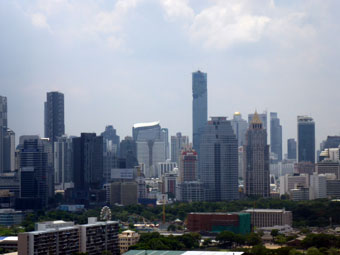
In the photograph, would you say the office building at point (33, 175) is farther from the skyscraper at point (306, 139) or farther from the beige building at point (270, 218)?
the skyscraper at point (306, 139)

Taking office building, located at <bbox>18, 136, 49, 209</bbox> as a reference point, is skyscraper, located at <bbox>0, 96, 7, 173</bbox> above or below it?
above

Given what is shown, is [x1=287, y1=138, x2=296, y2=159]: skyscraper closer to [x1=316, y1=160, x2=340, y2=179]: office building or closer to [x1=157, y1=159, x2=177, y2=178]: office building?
[x1=157, y1=159, x2=177, y2=178]: office building

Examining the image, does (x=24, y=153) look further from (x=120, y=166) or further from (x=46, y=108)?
(x=46, y=108)

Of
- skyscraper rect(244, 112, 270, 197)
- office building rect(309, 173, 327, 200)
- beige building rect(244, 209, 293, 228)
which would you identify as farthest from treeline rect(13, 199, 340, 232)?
skyscraper rect(244, 112, 270, 197)

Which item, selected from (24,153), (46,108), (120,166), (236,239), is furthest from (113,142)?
(236,239)

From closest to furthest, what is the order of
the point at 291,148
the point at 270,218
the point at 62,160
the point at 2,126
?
the point at 270,218, the point at 2,126, the point at 62,160, the point at 291,148

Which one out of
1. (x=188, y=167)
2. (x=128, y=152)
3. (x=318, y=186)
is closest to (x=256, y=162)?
(x=188, y=167)

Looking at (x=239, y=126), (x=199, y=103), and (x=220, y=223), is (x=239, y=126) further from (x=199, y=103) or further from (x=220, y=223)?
(x=220, y=223)
